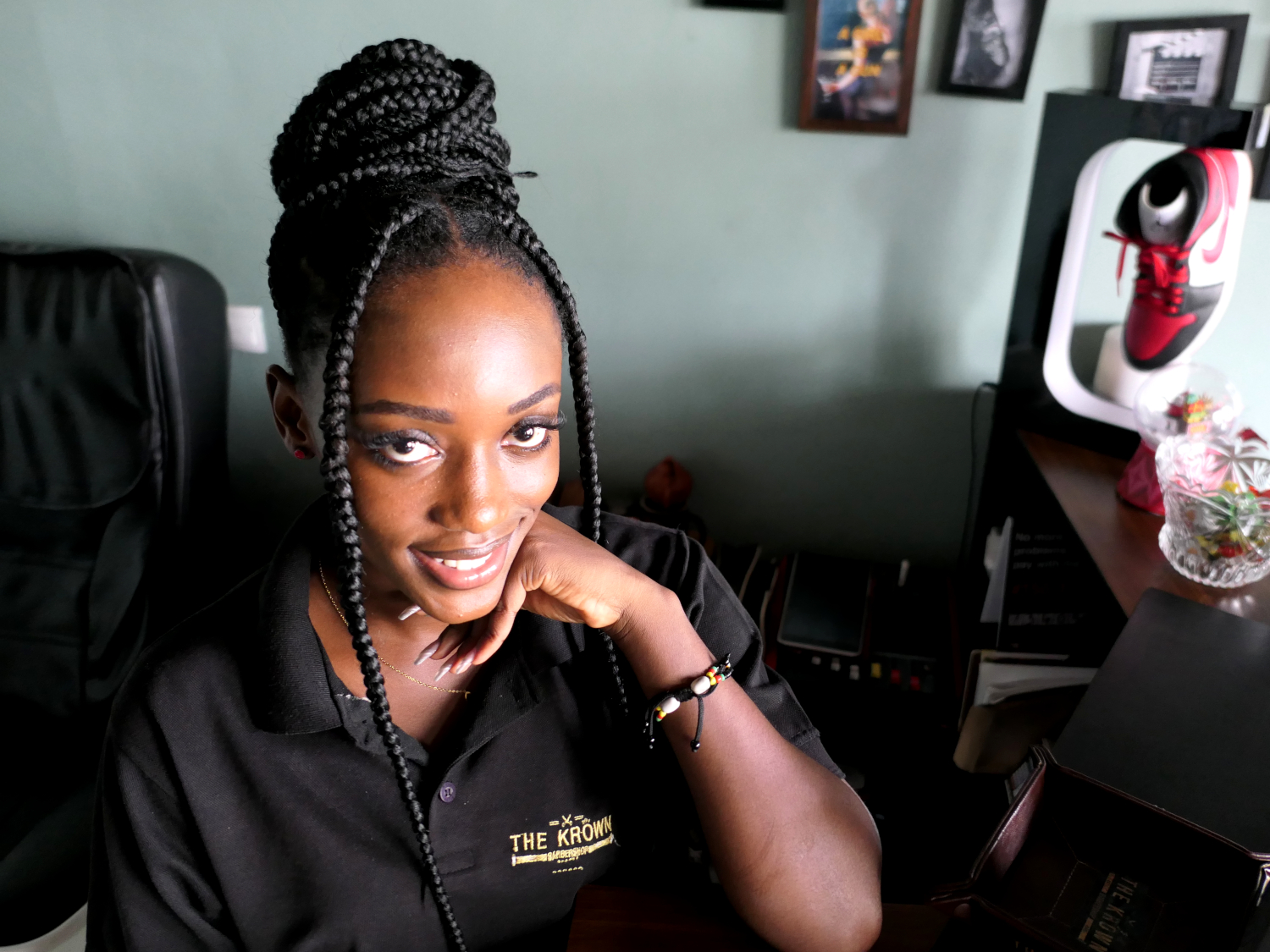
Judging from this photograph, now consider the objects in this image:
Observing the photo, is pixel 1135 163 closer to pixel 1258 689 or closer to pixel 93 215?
pixel 1258 689

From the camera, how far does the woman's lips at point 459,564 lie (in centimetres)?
72

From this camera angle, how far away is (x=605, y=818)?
92 centimetres

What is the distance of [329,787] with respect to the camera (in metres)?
0.83

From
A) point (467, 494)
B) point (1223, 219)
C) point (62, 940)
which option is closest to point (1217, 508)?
point (1223, 219)

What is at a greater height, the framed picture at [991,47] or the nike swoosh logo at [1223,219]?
the framed picture at [991,47]

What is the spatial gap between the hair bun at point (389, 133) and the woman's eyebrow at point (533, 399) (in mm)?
172

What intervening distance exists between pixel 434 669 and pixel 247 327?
1272 millimetres

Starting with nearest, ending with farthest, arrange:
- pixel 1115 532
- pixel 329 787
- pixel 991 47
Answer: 1. pixel 329 787
2. pixel 1115 532
3. pixel 991 47

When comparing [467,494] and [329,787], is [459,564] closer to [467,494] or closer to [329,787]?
[467,494]

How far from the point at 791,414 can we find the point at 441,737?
3.61 feet

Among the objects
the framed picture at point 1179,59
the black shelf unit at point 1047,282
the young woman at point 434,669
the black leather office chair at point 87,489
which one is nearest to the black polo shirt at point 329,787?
the young woman at point 434,669

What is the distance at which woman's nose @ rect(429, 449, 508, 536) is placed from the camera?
689 millimetres

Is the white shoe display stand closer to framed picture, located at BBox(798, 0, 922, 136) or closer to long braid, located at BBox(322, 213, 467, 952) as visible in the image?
long braid, located at BBox(322, 213, 467, 952)

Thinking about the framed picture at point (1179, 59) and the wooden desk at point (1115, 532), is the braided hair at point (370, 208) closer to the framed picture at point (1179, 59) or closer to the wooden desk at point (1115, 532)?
the wooden desk at point (1115, 532)
